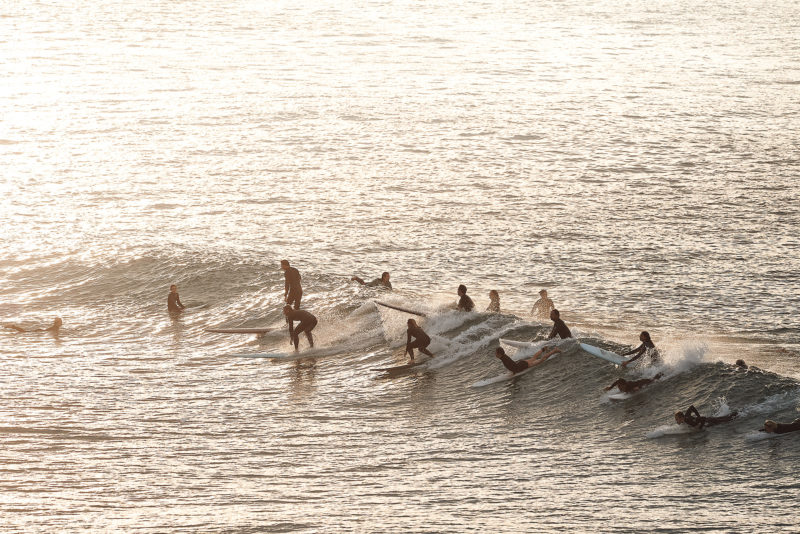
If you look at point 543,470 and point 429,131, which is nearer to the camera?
point 543,470

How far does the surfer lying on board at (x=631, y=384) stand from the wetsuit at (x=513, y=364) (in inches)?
105

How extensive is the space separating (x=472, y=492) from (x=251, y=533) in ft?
13.8

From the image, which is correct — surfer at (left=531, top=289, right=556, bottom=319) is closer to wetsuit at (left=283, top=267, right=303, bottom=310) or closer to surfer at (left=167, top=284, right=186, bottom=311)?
wetsuit at (left=283, top=267, right=303, bottom=310)

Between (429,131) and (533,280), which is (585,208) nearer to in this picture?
(533,280)

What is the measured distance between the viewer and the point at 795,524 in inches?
695

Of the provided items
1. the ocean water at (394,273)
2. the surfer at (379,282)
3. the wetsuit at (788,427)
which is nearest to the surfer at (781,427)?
the wetsuit at (788,427)

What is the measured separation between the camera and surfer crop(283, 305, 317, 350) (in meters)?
29.5

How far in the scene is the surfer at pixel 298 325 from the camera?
96.6 ft

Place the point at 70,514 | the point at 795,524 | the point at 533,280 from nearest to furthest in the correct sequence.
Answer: the point at 795,524
the point at 70,514
the point at 533,280

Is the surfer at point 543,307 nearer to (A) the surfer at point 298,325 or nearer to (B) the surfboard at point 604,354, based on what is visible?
(B) the surfboard at point 604,354

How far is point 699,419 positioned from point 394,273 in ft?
57.6

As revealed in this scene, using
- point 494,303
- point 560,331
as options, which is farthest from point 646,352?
point 494,303

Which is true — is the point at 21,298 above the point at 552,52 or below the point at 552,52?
below

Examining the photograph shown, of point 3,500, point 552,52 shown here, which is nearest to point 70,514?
point 3,500
